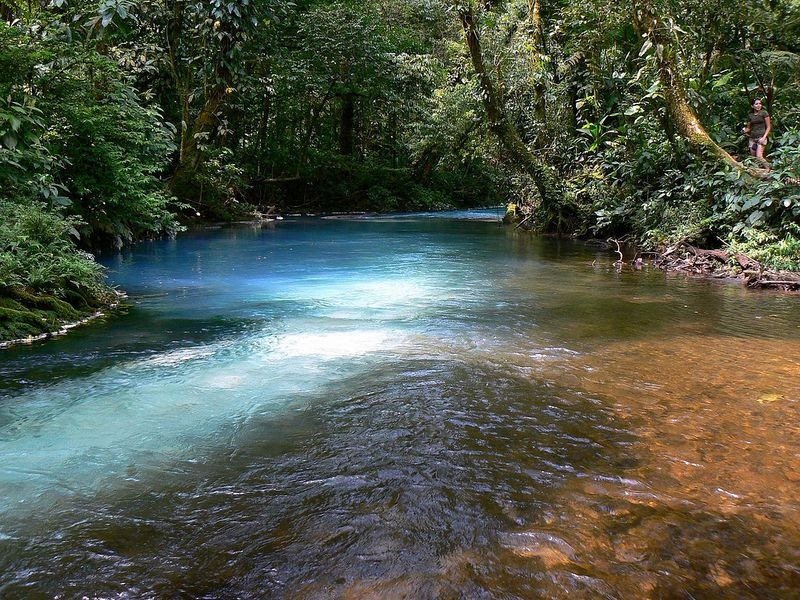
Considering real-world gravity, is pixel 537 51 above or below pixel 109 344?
above

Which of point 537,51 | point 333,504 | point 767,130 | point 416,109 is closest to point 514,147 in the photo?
point 537,51

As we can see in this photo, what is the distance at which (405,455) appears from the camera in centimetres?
324

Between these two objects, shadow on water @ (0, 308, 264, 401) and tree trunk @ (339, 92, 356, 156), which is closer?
shadow on water @ (0, 308, 264, 401)

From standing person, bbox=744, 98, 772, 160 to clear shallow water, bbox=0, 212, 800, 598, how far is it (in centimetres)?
555

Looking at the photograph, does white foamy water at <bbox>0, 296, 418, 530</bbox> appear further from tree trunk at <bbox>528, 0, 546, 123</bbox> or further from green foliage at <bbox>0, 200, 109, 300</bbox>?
tree trunk at <bbox>528, 0, 546, 123</bbox>

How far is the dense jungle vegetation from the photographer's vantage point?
7.48 m

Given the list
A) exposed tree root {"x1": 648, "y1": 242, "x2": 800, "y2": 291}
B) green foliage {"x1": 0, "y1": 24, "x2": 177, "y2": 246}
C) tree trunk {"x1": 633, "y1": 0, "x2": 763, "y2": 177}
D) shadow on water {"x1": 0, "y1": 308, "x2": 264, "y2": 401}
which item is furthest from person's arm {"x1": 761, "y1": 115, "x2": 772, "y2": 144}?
green foliage {"x1": 0, "y1": 24, "x2": 177, "y2": 246}

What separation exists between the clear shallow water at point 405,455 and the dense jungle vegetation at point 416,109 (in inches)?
86.5

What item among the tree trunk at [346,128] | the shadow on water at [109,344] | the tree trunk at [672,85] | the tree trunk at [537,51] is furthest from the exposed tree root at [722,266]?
the tree trunk at [346,128]

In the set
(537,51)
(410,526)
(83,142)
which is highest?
(537,51)

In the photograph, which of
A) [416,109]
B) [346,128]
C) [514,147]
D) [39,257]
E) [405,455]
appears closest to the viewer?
[405,455]

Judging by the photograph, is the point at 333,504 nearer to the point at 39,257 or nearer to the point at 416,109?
the point at 39,257

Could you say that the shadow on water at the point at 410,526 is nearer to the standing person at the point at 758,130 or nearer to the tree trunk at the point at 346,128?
the standing person at the point at 758,130

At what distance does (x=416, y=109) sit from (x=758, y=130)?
1783 cm
